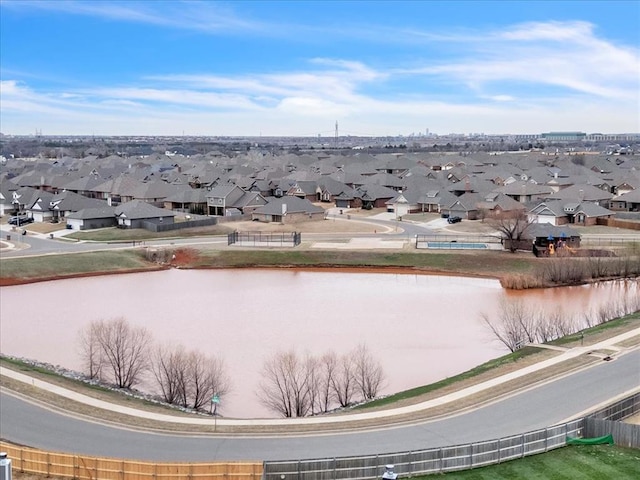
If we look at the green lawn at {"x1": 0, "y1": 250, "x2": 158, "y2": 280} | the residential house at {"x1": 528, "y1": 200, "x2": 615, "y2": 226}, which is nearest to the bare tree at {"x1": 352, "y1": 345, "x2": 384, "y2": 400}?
the green lawn at {"x1": 0, "y1": 250, "x2": 158, "y2": 280}

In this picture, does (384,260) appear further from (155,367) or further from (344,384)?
(344,384)

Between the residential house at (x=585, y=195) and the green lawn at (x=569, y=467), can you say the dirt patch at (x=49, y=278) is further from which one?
the residential house at (x=585, y=195)

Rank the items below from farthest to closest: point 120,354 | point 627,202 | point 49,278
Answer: point 627,202 → point 49,278 → point 120,354

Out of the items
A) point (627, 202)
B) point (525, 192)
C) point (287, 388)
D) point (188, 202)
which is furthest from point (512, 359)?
point (188, 202)

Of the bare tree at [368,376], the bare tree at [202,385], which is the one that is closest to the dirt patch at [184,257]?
the bare tree at [368,376]

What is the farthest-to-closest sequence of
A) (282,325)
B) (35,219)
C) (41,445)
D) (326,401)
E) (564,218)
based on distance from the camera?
(35,219), (564,218), (282,325), (326,401), (41,445)

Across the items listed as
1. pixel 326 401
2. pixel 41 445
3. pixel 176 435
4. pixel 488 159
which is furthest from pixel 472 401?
pixel 488 159

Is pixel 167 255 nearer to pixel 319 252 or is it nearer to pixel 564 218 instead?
pixel 319 252
